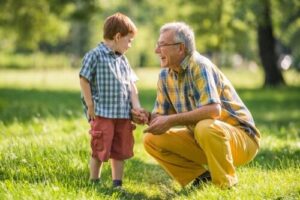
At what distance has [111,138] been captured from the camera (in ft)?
21.1

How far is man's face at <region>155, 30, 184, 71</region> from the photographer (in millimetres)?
6055

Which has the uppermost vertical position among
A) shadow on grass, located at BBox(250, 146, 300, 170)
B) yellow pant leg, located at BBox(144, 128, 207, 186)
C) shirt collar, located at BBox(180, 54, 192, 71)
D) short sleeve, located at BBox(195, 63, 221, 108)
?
shirt collar, located at BBox(180, 54, 192, 71)

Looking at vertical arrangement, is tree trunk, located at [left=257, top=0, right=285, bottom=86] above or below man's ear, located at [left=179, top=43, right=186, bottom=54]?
below

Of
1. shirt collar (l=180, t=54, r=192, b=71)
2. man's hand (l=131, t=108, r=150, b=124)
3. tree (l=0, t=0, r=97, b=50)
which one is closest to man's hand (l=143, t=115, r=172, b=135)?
man's hand (l=131, t=108, r=150, b=124)

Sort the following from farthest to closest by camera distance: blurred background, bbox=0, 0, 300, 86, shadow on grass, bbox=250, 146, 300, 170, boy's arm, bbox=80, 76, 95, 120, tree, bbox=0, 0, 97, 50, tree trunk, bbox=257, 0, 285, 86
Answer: tree trunk, bbox=257, 0, 285, 86 < tree, bbox=0, 0, 97, 50 < blurred background, bbox=0, 0, 300, 86 < shadow on grass, bbox=250, 146, 300, 170 < boy's arm, bbox=80, 76, 95, 120

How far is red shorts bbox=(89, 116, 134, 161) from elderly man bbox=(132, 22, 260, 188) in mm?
179

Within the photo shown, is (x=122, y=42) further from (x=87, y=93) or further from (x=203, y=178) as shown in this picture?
(x=203, y=178)

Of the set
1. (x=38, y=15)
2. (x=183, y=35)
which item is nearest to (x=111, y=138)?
(x=183, y=35)

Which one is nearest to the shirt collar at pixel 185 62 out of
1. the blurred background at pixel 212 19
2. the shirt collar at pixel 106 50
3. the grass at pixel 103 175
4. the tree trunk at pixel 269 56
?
the shirt collar at pixel 106 50

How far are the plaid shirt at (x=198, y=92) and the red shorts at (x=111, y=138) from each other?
39 centimetres

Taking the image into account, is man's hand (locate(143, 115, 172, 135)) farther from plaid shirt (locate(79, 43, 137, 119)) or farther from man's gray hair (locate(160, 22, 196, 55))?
man's gray hair (locate(160, 22, 196, 55))

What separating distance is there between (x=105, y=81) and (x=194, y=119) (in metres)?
0.99

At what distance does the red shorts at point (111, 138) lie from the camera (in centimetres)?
638

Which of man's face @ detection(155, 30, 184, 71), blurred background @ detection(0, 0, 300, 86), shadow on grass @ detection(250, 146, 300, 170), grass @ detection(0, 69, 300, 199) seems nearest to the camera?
grass @ detection(0, 69, 300, 199)
